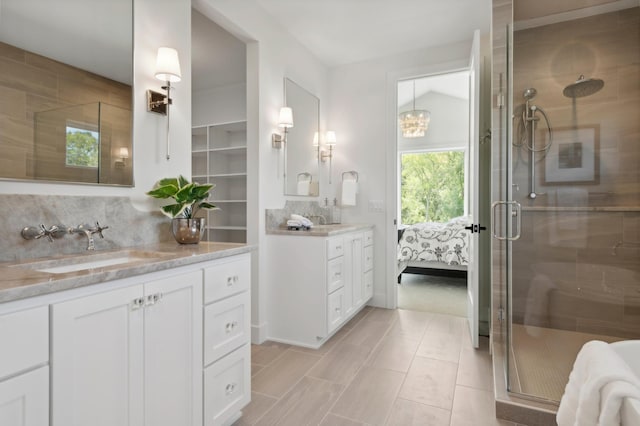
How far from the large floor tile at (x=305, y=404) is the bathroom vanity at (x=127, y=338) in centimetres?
Result: 20

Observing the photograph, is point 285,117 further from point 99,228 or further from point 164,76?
point 99,228

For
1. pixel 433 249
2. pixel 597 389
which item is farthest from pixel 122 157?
pixel 433 249

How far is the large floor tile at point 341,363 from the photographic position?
2273 mm

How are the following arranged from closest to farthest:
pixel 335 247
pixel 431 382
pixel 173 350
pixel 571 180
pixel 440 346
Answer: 1. pixel 173 350
2. pixel 431 382
3. pixel 571 180
4. pixel 440 346
5. pixel 335 247

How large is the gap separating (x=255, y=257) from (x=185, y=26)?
5.60 ft

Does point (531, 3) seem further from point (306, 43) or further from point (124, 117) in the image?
point (124, 117)

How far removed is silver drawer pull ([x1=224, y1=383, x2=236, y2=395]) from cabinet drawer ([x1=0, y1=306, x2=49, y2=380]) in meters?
0.87

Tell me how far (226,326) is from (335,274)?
1.41 metres

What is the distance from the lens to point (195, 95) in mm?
4785

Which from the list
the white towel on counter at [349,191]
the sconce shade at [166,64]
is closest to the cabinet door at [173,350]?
the sconce shade at [166,64]

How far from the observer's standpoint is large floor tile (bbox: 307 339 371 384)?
2.27m

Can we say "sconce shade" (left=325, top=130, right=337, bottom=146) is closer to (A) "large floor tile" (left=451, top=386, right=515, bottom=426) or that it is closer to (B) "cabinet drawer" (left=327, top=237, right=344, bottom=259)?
(B) "cabinet drawer" (left=327, top=237, right=344, bottom=259)

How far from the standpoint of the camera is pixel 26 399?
89cm

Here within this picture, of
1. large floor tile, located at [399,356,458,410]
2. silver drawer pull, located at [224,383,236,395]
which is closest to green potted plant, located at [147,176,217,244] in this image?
silver drawer pull, located at [224,383,236,395]
